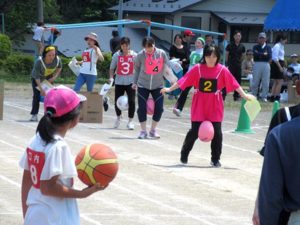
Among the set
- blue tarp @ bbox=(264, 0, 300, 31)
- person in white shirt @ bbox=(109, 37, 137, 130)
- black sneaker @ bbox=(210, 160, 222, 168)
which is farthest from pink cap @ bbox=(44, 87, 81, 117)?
blue tarp @ bbox=(264, 0, 300, 31)

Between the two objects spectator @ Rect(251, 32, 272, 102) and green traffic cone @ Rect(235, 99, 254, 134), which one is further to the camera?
spectator @ Rect(251, 32, 272, 102)

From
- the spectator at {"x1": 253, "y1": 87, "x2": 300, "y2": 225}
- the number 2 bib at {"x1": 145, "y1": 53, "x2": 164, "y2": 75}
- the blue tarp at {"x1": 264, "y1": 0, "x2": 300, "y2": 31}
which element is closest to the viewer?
the spectator at {"x1": 253, "y1": 87, "x2": 300, "y2": 225}

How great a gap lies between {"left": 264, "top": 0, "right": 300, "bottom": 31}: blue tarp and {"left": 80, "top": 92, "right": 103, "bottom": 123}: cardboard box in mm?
5125

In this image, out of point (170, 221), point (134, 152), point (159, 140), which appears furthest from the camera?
point (159, 140)

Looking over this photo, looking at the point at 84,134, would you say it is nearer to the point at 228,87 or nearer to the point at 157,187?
the point at 228,87

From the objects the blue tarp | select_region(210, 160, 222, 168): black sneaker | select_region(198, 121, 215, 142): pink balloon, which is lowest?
select_region(210, 160, 222, 168): black sneaker

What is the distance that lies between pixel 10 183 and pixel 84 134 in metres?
5.62

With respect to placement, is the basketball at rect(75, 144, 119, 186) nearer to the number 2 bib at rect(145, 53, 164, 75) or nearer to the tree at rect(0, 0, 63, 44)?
the number 2 bib at rect(145, 53, 164, 75)

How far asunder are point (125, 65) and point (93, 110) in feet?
4.77

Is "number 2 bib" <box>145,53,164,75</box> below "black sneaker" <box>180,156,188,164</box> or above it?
above

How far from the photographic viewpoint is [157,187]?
10.9 meters

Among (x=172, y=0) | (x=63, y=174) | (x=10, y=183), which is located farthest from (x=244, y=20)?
(x=63, y=174)

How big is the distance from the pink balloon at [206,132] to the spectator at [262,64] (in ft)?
43.0

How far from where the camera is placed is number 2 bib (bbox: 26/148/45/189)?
5.29 metres
